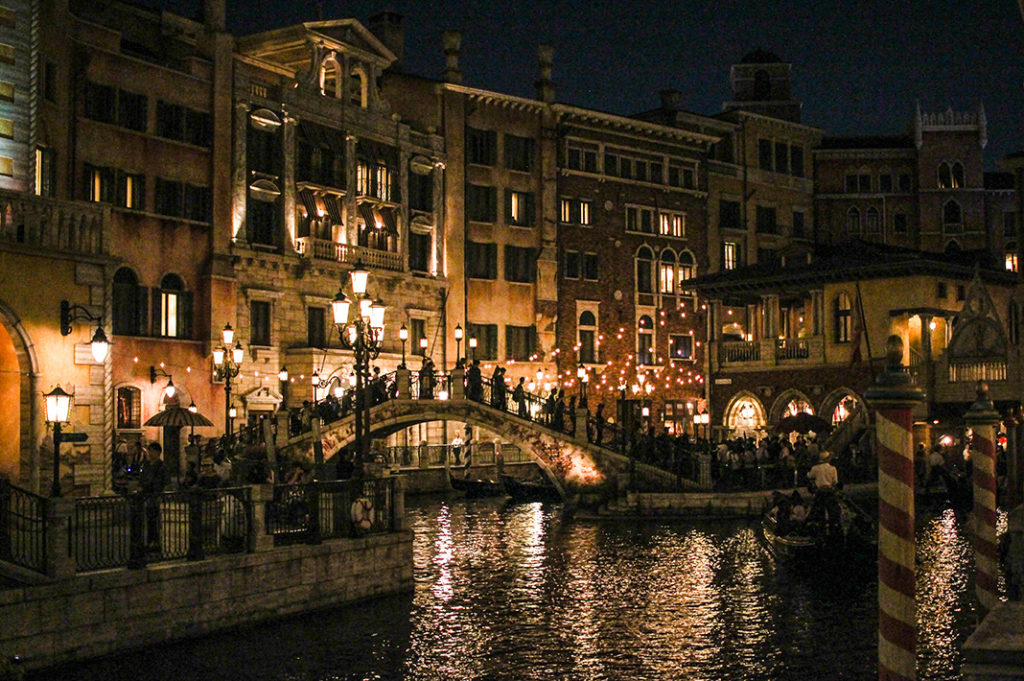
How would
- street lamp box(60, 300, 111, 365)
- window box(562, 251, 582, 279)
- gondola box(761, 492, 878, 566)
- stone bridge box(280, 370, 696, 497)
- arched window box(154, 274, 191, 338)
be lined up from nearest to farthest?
gondola box(761, 492, 878, 566) < street lamp box(60, 300, 111, 365) < stone bridge box(280, 370, 696, 497) < arched window box(154, 274, 191, 338) < window box(562, 251, 582, 279)

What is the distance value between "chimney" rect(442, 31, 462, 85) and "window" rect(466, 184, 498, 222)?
391 cm

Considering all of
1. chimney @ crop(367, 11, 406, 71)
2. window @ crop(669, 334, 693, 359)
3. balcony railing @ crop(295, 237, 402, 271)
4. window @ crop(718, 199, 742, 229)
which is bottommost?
window @ crop(669, 334, 693, 359)

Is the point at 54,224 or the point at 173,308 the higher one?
the point at 54,224

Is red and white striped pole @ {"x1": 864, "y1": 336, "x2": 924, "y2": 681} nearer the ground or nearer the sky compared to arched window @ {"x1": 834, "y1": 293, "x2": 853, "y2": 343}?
nearer the ground

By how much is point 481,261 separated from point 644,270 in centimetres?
805

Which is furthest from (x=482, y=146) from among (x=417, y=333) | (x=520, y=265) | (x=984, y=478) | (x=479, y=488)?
(x=984, y=478)

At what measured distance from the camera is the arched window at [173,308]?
36562 millimetres

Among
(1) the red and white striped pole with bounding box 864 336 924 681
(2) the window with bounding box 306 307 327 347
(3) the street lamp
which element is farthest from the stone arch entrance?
(2) the window with bounding box 306 307 327 347

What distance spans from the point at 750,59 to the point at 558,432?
3139cm

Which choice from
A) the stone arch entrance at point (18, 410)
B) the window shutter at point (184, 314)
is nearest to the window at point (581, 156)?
the window shutter at point (184, 314)

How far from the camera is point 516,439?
35188 mm

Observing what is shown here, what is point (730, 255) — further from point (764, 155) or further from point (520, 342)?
point (520, 342)

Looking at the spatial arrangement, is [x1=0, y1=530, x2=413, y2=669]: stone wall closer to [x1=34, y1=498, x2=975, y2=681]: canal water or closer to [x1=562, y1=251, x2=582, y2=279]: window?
[x1=34, y1=498, x2=975, y2=681]: canal water

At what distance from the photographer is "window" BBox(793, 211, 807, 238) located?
192 feet
